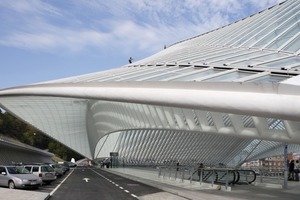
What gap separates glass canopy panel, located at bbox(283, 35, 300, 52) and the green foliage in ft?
406

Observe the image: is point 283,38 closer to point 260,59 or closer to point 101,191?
point 260,59

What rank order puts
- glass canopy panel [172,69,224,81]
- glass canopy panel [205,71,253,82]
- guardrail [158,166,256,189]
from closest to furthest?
glass canopy panel [205,71,253,82] < glass canopy panel [172,69,224,81] < guardrail [158,166,256,189]

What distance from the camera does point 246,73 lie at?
49.3ft

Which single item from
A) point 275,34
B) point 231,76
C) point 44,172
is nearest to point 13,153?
point 44,172

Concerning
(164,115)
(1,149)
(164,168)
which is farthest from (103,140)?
(164,115)

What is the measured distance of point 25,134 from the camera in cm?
14512

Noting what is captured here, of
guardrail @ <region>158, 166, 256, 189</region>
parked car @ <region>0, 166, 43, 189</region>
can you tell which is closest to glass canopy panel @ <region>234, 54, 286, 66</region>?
guardrail @ <region>158, 166, 256, 189</region>

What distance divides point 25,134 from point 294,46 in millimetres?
137182

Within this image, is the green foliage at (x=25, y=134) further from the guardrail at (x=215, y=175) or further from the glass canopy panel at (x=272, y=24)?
the glass canopy panel at (x=272, y=24)

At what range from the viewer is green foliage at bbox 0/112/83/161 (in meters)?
137

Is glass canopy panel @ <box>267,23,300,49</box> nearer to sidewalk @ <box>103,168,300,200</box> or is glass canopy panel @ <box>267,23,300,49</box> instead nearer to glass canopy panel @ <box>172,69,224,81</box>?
glass canopy panel @ <box>172,69,224,81</box>

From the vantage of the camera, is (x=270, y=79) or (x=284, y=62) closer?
(x=270, y=79)

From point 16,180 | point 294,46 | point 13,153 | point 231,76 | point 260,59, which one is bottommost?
point 16,180

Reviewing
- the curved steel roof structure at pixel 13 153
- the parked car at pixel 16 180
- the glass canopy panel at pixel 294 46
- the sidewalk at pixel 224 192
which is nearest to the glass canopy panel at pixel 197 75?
the glass canopy panel at pixel 294 46
